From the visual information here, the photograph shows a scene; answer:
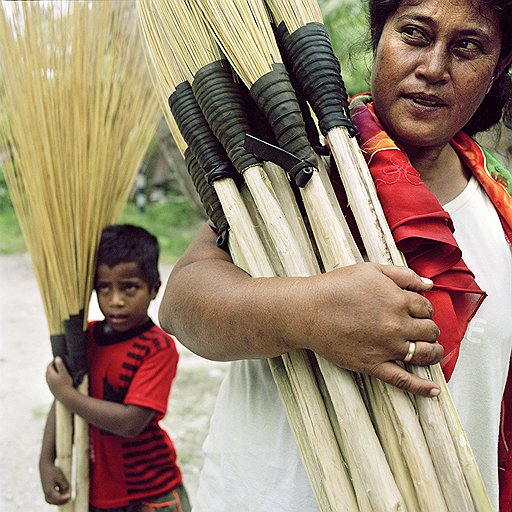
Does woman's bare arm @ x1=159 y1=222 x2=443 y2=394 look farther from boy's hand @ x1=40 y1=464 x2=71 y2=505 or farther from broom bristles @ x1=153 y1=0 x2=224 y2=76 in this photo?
boy's hand @ x1=40 y1=464 x2=71 y2=505

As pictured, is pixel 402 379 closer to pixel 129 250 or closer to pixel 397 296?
pixel 397 296

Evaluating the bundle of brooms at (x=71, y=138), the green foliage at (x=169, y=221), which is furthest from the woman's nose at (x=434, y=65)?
the green foliage at (x=169, y=221)

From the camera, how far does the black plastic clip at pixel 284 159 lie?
1002 millimetres

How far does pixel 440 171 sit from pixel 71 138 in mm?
1073

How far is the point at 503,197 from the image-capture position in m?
1.26

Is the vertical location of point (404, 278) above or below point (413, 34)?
below

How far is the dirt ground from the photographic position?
3.46 meters

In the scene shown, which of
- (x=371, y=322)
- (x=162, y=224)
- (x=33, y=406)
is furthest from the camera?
(x=162, y=224)

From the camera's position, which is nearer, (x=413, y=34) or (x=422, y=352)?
(x=422, y=352)

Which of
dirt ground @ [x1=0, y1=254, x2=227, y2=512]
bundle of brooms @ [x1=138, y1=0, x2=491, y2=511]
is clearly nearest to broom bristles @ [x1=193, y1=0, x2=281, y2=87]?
bundle of brooms @ [x1=138, y1=0, x2=491, y2=511]

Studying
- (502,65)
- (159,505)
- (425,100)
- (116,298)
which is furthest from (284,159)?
(159,505)

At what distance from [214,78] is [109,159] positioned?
991 millimetres

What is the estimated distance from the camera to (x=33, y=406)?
4277 mm

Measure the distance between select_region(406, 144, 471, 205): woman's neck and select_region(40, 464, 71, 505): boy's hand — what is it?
1349 mm
